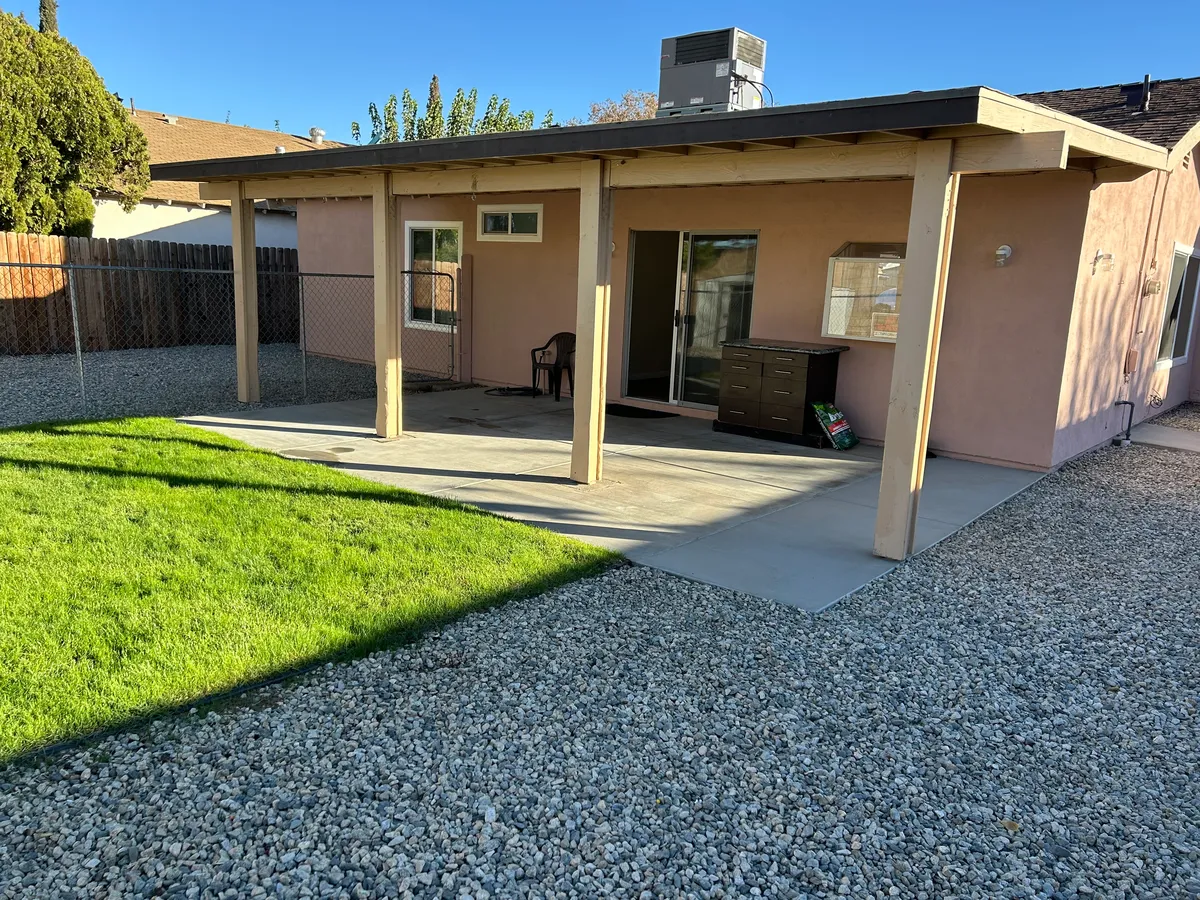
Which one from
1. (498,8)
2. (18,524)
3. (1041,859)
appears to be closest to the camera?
(1041,859)

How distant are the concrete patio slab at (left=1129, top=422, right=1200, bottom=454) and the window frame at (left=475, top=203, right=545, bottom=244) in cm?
755

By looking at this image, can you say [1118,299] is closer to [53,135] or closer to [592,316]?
[592,316]

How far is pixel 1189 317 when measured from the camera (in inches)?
448

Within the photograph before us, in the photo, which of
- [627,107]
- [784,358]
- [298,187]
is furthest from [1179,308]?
[627,107]

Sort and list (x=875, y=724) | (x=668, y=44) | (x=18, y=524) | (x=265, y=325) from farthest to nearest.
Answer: (x=265, y=325) < (x=668, y=44) < (x=18, y=524) < (x=875, y=724)

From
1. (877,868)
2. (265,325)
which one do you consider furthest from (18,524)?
(265,325)

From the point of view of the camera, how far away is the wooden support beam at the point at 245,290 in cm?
952

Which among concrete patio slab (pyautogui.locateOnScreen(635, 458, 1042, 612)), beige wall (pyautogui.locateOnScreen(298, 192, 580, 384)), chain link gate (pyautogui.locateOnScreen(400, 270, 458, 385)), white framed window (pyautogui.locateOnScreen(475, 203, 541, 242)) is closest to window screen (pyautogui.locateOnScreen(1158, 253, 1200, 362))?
concrete patio slab (pyautogui.locateOnScreen(635, 458, 1042, 612))

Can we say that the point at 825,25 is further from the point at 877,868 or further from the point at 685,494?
the point at 877,868

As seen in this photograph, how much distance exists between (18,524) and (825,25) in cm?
2789

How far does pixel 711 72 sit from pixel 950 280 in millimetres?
2949

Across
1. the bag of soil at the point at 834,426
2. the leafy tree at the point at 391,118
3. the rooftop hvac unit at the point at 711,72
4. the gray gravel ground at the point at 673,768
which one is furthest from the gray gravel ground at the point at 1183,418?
the leafy tree at the point at 391,118

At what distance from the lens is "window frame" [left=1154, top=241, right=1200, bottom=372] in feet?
32.3

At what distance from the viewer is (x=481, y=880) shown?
2.42 metres
